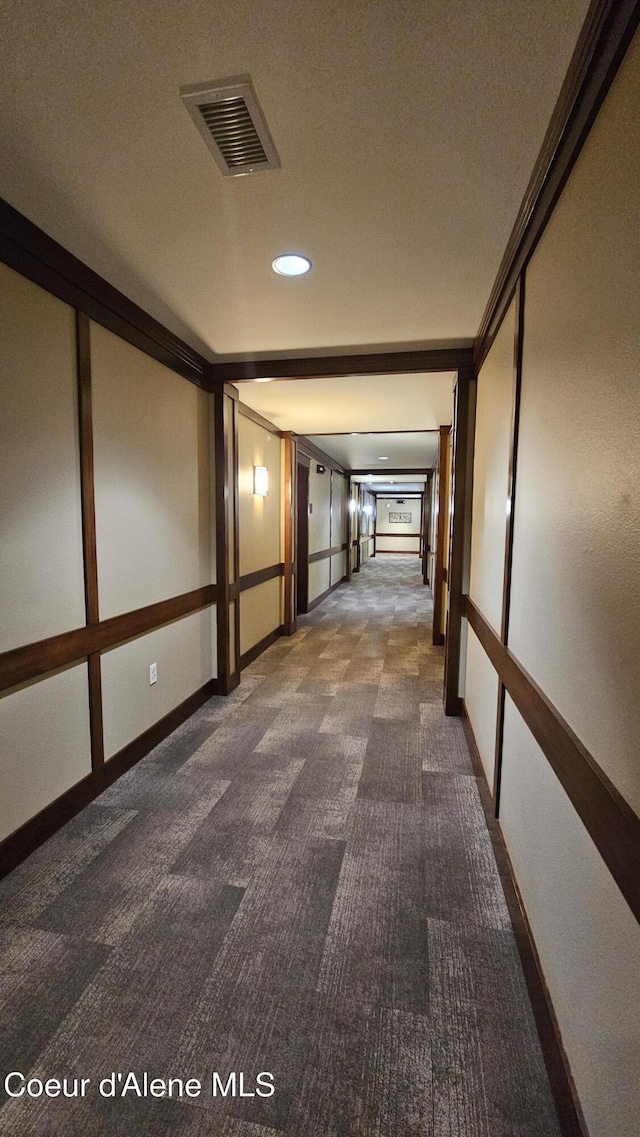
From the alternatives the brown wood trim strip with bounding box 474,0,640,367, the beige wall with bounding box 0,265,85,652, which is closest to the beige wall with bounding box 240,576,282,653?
the beige wall with bounding box 0,265,85,652

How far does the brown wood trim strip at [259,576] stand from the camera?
382 cm

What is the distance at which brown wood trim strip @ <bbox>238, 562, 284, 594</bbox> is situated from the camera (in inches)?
150

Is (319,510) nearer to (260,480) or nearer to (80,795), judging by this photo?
(260,480)

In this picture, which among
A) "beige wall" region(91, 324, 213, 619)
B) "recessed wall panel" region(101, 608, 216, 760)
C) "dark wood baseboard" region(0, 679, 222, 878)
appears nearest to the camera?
"dark wood baseboard" region(0, 679, 222, 878)

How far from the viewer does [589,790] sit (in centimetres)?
92

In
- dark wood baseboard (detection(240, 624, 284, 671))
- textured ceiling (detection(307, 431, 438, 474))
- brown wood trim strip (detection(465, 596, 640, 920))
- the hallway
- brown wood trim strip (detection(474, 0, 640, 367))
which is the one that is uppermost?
textured ceiling (detection(307, 431, 438, 474))

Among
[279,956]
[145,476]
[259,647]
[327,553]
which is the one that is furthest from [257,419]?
[279,956]

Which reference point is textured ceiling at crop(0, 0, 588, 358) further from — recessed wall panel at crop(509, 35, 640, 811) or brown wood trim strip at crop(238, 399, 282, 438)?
brown wood trim strip at crop(238, 399, 282, 438)

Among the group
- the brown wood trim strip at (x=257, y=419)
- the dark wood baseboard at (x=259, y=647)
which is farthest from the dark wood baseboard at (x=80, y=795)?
the brown wood trim strip at (x=257, y=419)

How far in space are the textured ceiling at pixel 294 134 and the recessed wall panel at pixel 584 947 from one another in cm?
159

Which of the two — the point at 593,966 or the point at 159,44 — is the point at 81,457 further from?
the point at 593,966

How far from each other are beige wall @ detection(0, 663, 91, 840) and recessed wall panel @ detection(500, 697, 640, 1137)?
1.67 m

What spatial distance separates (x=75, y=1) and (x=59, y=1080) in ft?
7.20

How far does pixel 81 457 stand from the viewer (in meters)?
1.94
